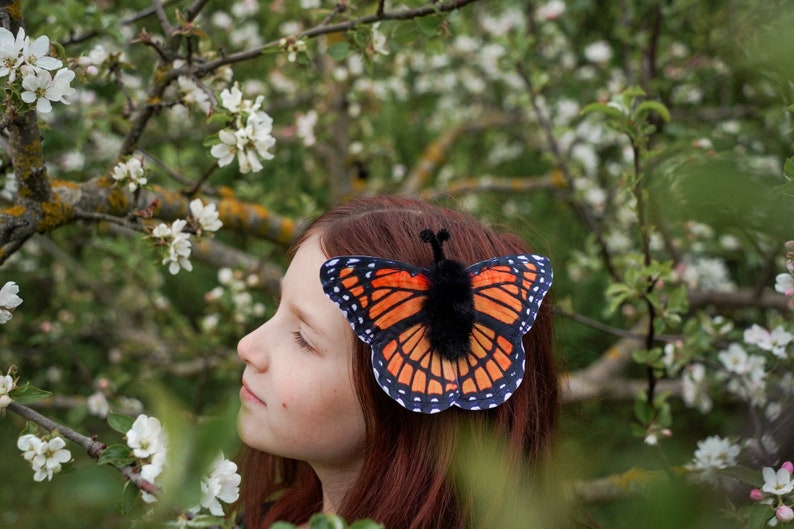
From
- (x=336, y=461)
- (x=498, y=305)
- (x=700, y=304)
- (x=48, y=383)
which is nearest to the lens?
(x=498, y=305)

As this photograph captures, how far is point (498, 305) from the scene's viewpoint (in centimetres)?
119

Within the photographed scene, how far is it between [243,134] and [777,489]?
39.1 inches

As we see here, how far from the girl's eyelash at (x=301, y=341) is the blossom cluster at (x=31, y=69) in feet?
1.64

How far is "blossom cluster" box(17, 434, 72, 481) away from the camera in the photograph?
3.27 ft

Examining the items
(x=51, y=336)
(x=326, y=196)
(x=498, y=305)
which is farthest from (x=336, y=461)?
(x=326, y=196)

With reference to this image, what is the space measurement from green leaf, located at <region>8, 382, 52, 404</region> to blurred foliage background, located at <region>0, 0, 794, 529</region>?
1.13 ft

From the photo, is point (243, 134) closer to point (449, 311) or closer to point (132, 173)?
point (132, 173)

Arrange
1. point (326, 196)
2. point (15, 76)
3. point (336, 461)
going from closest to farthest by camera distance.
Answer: point (15, 76) → point (336, 461) → point (326, 196)

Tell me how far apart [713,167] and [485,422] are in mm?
803

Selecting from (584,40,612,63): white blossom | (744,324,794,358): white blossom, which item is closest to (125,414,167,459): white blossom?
(744,324,794,358): white blossom

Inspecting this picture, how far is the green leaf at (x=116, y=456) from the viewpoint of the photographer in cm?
90

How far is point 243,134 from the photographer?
1267 mm

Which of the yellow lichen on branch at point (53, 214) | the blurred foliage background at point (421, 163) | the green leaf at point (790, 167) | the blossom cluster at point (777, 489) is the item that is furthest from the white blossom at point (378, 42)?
the blossom cluster at point (777, 489)

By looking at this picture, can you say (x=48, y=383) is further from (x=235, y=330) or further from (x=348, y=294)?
(x=348, y=294)
